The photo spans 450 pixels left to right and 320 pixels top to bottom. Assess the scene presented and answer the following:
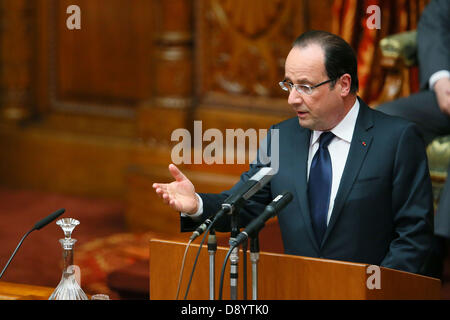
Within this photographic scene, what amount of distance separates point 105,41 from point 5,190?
1281 millimetres

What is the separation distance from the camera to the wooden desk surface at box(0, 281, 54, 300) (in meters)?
2.03

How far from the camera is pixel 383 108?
3514 millimetres

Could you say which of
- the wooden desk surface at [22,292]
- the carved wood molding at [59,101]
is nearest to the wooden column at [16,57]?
the carved wood molding at [59,101]

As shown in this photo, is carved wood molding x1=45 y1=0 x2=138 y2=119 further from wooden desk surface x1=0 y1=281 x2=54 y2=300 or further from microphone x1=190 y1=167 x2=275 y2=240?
microphone x1=190 y1=167 x2=275 y2=240

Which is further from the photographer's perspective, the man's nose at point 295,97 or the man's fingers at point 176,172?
the man's nose at point 295,97

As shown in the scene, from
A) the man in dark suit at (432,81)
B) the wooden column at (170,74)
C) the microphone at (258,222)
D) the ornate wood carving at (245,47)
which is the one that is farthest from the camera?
the wooden column at (170,74)

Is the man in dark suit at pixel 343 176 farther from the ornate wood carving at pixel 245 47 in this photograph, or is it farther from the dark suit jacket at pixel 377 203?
the ornate wood carving at pixel 245 47

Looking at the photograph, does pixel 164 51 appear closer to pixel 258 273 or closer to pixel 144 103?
pixel 144 103

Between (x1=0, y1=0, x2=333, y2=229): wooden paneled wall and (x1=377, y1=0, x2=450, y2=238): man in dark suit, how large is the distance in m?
1.02

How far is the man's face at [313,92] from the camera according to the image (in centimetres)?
209

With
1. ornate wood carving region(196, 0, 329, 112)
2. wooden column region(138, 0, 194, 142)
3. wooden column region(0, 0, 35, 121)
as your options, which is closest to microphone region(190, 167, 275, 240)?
ornate wood carving region(196, 0, 329, 112)

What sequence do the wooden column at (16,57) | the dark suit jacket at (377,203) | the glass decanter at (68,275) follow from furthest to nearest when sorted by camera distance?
the wooden column at (16,57), the dark suit jacket at (377,203), the glass decanter at (68,275)

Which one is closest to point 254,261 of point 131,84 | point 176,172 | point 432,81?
point 176,172

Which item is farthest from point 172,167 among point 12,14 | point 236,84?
point 12,14
